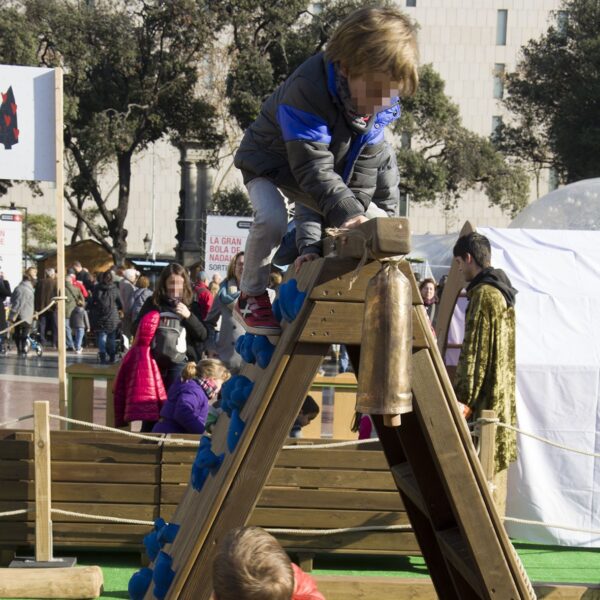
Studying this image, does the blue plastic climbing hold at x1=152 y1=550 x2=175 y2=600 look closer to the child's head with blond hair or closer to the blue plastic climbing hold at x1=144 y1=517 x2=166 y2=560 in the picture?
the blue plastic climbing hold at x1=144 y1=517 x2=166 y2=560

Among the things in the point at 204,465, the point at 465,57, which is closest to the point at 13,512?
the point at 204,465

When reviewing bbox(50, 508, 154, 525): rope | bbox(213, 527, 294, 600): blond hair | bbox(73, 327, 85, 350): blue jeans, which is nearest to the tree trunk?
bbox(73, 327, 85, 350): blue jeans

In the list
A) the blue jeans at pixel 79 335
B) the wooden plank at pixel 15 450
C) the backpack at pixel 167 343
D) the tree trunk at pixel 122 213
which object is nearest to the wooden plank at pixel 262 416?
the wooden plank at pixel 15 450

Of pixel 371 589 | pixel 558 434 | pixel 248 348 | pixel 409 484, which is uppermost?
pixel 248 348

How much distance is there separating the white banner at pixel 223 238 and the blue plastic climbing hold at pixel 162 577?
41.2 feet

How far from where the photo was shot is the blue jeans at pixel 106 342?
1750cm

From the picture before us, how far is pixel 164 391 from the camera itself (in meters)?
7.09

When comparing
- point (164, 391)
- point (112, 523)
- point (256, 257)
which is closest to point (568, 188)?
point (164, 391)

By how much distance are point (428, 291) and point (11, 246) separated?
1109 cm

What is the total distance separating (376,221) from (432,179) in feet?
111

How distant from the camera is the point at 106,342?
1789 cm

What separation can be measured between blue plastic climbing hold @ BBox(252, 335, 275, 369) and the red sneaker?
29 millimetres

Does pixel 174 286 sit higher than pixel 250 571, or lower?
higher

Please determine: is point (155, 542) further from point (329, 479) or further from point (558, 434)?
point (558, 434)
